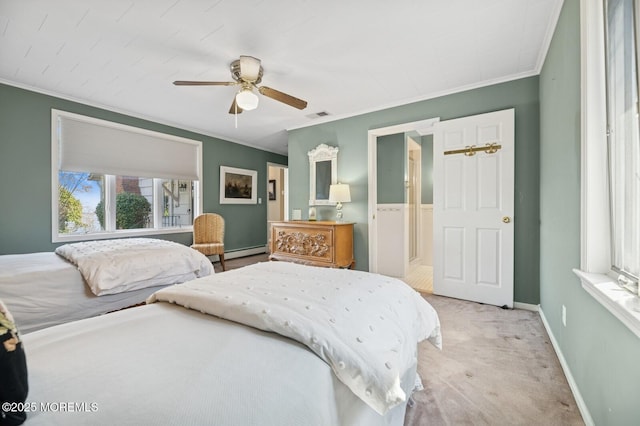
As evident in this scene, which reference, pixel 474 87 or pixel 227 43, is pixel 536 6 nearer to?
pixel 474 87

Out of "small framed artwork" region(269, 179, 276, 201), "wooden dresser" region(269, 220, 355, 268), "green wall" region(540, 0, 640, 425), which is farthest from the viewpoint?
"small framed artwork" region(269, 179, 276, 201)

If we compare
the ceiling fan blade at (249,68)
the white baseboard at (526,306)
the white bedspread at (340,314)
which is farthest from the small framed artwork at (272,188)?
the white bedspread at (340,314)

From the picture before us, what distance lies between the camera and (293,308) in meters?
1.05

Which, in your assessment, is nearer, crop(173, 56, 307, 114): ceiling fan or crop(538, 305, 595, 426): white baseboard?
crop(538, 305, 595, 426): white baseboard

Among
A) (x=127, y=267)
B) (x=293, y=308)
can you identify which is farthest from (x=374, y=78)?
(x=127, y=267)

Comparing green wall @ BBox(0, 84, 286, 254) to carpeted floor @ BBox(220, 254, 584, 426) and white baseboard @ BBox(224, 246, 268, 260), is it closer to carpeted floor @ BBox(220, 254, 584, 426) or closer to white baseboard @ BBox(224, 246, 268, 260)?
white baseboard @ BBox(224, 246, 268, 260)

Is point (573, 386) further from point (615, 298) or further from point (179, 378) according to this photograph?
point (179, 378)

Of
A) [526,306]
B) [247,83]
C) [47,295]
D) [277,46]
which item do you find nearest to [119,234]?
[47,295]

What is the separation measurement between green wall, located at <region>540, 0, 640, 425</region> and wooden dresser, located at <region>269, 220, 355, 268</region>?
216 cm

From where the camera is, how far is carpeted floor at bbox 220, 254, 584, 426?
1.42m

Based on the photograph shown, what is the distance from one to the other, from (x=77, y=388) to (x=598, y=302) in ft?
6.32

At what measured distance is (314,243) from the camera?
3.77 metres

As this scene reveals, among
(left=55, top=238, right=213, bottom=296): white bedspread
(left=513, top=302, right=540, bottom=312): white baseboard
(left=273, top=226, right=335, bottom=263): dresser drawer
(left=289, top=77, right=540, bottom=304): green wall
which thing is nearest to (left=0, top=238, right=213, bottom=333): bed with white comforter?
(left=55, top=238, right=213, bottom=296): white bedspread

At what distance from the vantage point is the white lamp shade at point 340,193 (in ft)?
12.8
